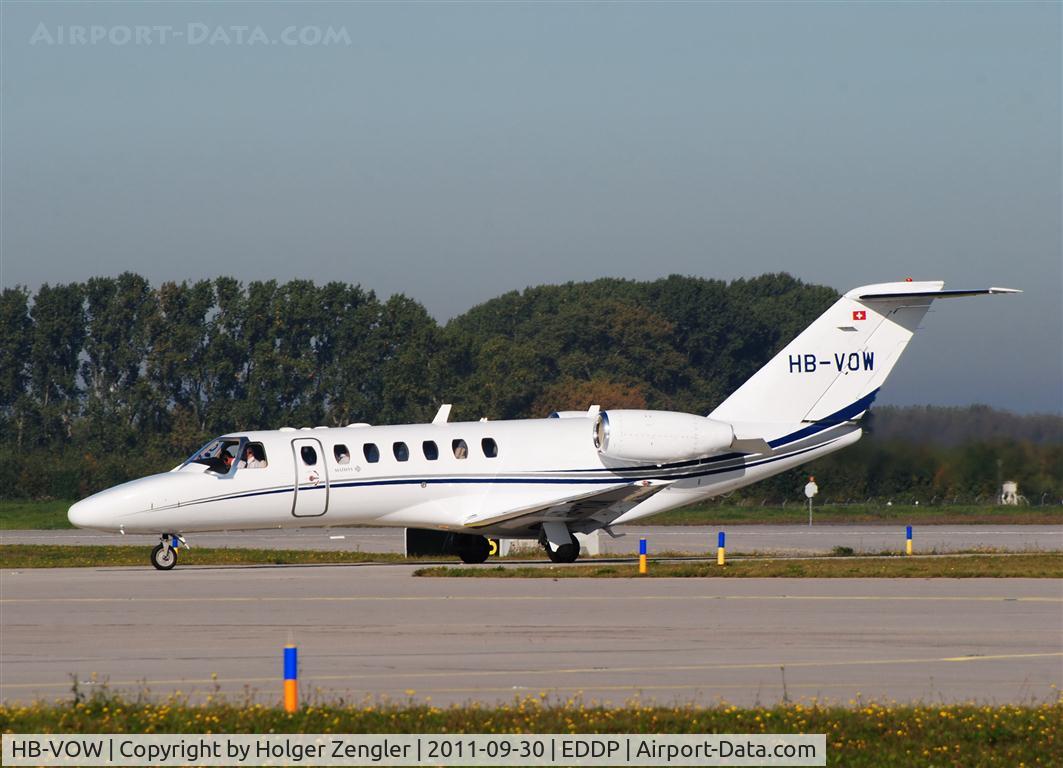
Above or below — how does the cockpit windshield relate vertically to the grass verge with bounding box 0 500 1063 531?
above

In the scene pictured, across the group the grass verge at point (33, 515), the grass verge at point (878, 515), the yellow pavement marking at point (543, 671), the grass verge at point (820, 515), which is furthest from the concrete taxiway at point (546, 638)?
the grass verge at point (33, 515)

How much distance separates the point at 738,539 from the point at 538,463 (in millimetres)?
A: 11460

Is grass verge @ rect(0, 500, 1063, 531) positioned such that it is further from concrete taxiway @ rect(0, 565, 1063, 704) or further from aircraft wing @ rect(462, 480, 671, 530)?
concrete taxiway @ rect(0, 565, 1063, 704)

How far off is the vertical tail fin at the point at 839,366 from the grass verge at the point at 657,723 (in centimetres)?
1807

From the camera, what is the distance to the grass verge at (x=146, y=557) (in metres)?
29.5

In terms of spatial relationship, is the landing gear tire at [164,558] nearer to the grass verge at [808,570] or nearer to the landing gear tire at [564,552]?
the grass verge at [808,570]

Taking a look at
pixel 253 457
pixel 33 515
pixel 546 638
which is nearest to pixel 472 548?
pixel 253 457

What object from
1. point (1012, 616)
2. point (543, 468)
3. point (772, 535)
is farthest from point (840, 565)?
point (772, 535)

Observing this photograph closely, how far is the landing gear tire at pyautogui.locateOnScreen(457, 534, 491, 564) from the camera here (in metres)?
29.7

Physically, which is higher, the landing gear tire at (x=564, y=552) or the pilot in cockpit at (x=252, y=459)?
the pilot in cockpit at (x=252, y=459)

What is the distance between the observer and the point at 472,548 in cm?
2969

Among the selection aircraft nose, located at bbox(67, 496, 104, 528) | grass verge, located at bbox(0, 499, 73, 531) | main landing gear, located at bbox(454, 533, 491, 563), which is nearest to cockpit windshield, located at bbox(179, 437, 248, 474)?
aircraft nose, located at bbox(67, 496, 104, 528)

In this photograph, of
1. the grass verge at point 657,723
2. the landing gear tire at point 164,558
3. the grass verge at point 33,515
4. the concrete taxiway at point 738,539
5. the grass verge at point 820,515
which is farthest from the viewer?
the grass verge at point 33,515

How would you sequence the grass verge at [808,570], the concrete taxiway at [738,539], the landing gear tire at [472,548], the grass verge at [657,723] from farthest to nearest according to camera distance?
the concrete taxiway at [738,539]
the landing gear tire at [472,548]
the grass verge at [808,570]
the grass verge at [657,723]
